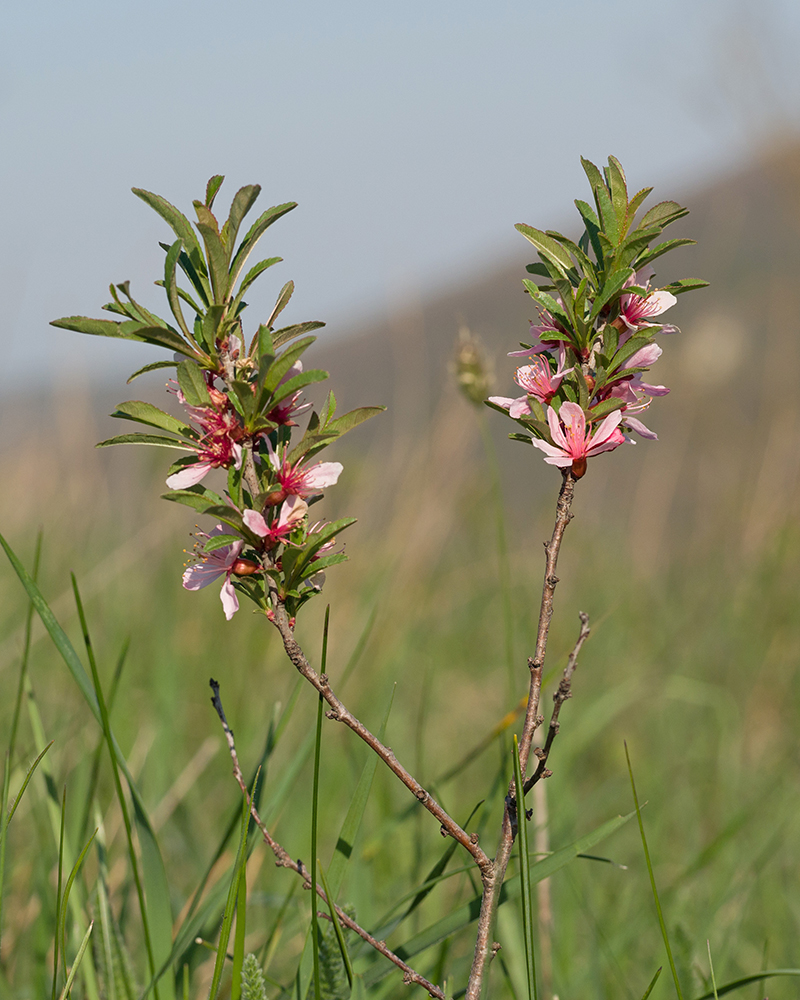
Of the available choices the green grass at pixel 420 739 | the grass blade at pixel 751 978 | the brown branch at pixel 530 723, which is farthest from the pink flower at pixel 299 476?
the grass blade at pixel 751 978

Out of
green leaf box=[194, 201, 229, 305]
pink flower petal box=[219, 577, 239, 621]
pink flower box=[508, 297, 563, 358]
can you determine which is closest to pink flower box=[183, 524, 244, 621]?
pink flower petal box=[219, 577, 239, 621]

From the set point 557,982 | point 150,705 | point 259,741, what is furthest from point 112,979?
point 150,705

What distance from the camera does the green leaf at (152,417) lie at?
771mm

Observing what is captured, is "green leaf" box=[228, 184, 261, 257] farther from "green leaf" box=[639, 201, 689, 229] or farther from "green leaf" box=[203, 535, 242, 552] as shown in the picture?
"green leaf" box=[639, 201, 689, 229]

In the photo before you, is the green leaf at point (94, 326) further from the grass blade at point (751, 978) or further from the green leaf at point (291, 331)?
the grass blade at point (751, 978)

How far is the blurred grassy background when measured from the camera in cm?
179

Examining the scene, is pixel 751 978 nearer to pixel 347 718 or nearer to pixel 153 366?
pixel 347 718

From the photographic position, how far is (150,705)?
122 inches

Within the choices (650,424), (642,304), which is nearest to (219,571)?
(642,304)

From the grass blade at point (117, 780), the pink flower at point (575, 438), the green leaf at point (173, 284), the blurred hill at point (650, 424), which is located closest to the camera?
the green leaf at point (173, 284)

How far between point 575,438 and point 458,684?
3.10 m

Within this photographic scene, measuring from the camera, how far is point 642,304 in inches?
33.2

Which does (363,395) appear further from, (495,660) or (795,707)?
(795,707)

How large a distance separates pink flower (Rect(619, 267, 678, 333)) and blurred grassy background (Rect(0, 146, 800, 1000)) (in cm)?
59
